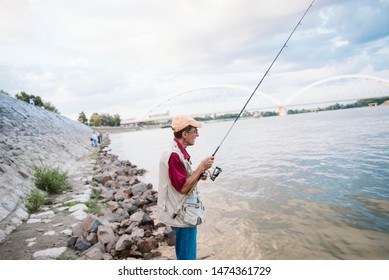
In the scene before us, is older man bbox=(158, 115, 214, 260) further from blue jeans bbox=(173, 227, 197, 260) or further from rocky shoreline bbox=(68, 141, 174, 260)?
rocky shoreline bbox=(68, 141, 174, 260)

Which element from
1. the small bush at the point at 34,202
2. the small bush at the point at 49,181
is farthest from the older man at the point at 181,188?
the small bush at the point at 49,181

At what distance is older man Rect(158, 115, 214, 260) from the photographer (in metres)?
1.97

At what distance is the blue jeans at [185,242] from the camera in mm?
2141

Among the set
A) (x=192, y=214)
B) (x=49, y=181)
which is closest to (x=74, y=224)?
(x=49, y=181)

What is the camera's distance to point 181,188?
6.50ft

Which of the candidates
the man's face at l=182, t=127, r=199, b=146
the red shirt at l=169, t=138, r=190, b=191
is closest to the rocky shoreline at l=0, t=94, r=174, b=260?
the red shirt at l=169, t=138, r=190, b=191

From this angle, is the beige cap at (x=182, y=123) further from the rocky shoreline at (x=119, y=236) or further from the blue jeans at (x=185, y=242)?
the rocky shoreline at (x=119, y=236)

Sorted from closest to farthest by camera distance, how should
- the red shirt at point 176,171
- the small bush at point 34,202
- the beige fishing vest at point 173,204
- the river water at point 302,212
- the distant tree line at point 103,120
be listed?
the red shirt at point 176,171 < the beige fishing vest at point 173,204 < the river water at point 302,212 < the small bush at point 34,202 < the distant tree line at point 103,120

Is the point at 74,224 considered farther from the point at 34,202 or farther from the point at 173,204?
the point at 173,204

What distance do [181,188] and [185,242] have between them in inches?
20.1
